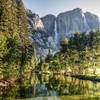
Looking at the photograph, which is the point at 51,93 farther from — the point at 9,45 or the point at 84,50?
the point at 84,50

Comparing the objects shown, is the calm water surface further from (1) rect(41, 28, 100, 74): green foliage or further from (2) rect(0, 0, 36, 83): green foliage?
(1) rect(41, 28, 100, 74): green foliage

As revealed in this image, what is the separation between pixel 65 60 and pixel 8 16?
159 ft

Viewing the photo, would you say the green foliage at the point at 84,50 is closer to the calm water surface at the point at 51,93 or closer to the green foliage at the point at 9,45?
the green foliage at the point at 9,45

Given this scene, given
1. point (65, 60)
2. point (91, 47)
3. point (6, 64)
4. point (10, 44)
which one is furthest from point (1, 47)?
point (65, 60)

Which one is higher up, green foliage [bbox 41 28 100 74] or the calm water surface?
green foliage [bbox 41 28 100 74]

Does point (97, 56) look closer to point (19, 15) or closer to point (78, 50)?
point (78, 50)

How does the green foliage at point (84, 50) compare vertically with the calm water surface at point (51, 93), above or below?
above

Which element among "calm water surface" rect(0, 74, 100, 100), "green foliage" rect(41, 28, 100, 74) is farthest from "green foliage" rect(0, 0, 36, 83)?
"green foliage" rect(41, 28, 100, 74)

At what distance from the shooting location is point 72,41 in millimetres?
67938

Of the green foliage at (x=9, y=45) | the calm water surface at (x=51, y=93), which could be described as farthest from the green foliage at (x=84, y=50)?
the calm water surface at (x=51, y=93)

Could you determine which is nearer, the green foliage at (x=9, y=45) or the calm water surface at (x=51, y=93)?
the calm water surface at (x=51, y=93)

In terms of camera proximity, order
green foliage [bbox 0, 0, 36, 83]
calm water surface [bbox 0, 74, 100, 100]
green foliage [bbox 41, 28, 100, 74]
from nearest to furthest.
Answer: calm water surface [bbox 0, 74, 100, 100] → green foliage [bbox 0, 0, 36, 83] → green foliage [bbox 41, 28, 100, 74]

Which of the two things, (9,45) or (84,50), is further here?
(84,50)

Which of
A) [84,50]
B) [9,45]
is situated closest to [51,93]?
[9,45]
